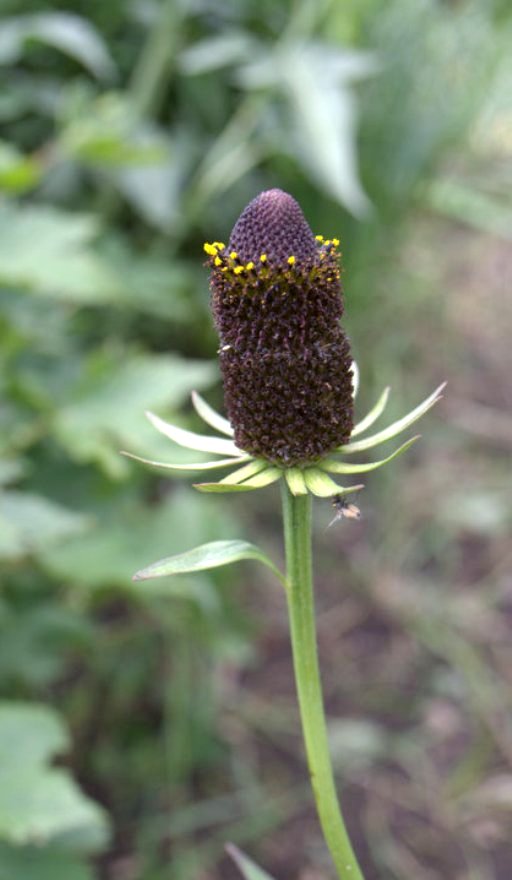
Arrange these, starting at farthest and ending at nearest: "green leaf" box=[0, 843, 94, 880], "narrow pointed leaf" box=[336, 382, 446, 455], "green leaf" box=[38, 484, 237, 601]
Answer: "green leaf" box=[38, 484, 237, 601], "green leaf" box=[0, 843, 94, 880], "narrow pointed leaf" box=[336, 382, 446, 455]

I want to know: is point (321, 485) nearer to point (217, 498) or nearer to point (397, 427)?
point (397, 427)

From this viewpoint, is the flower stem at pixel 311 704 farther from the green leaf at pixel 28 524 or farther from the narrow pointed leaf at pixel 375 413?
the green leaf at pixel 28 524

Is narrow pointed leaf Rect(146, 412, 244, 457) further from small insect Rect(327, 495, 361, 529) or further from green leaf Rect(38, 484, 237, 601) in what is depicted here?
green leaf Rect(38, 484, 237, 601)

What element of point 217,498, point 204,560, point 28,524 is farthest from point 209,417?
point 217,498

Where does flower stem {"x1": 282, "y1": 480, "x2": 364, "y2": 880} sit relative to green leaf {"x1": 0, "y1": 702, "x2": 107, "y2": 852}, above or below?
below

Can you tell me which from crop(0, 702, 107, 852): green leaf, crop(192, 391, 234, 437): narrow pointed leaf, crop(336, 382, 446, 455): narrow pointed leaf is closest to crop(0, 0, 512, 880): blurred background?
crop(0, 702, 107, 852): green leaf

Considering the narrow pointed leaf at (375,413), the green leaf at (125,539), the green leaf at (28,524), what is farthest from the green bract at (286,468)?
the green leaf at (125,539)

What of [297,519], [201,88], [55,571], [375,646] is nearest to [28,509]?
[55,571]
